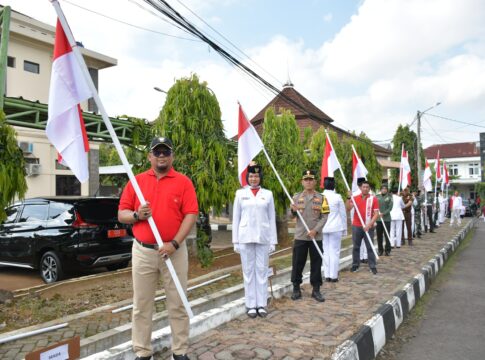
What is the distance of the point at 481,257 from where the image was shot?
11.5 meters

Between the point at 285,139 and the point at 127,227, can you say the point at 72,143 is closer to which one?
the point at 127,227

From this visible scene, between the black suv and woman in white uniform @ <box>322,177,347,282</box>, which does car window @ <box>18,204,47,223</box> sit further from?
woman in white uniform @ <box>322,177,347,282</box>

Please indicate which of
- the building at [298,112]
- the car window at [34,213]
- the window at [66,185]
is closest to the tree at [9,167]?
the car window at [34,213]

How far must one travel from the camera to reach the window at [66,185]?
2240 cm

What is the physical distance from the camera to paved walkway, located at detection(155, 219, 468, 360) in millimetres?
3892

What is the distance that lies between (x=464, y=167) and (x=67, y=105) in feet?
208

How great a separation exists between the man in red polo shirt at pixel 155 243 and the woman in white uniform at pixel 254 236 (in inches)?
63.8

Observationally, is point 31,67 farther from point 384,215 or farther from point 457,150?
point 457,150

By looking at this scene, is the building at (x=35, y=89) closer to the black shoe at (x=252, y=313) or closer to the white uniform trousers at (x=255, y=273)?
the white uniform trousers at (x=255, y=273)

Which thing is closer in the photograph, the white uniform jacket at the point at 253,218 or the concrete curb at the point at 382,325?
the concrete curb at the point at 382,325

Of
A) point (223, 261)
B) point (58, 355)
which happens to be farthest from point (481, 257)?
point (58, 355)

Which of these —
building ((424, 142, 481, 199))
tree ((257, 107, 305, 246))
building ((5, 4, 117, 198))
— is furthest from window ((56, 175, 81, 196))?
building ((424, 142, 481, 199))

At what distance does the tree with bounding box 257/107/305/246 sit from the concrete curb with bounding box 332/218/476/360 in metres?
5.44

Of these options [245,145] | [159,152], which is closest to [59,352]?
[159,152]
